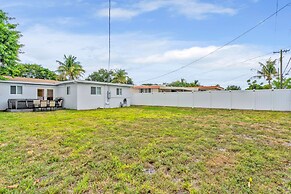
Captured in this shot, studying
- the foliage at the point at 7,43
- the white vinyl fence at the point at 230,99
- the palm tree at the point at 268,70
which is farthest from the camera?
the palm tree at the point at 268,70

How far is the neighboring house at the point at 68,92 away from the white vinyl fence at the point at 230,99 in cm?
487

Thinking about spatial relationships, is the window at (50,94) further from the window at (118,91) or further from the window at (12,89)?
the window at (118,91)

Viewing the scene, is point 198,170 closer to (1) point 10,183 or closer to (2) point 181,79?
(1) point 10,183

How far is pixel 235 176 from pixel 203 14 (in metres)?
11.4

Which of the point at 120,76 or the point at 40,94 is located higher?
the point at 120,76

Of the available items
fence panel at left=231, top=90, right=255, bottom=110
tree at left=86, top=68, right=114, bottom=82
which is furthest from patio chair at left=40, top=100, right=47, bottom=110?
tree at left=86, top=68, right=114, bottom=82

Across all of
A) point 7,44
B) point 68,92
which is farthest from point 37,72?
point 7,44

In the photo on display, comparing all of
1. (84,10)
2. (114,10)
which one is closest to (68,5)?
(84,10)

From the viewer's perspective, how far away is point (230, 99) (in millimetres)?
13992

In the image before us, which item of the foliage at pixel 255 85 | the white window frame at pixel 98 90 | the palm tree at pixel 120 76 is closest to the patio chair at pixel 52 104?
the white window frame at pixel 98 90

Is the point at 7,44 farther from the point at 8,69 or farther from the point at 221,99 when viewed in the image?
the point at 221,99

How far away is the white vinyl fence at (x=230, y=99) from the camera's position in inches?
463

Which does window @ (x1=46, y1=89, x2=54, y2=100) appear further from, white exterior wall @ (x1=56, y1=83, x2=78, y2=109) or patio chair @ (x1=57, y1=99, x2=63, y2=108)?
patio chair @ (x1=57, y1=99, x2=63, y2=108)

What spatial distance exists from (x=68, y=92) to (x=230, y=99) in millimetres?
13485
